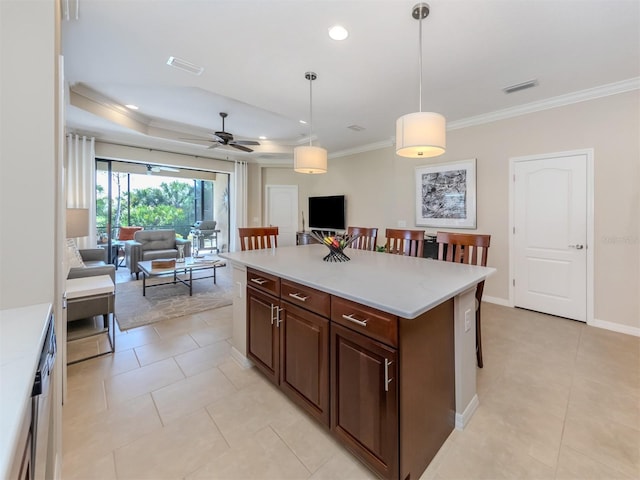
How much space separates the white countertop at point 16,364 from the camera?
51 cm

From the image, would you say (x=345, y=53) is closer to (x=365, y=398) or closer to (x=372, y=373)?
(x=372, y=373)

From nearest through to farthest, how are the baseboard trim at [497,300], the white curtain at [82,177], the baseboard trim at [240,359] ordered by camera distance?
the baseboard trim at [240,359] < the baseboard trim at [497,300] < the white curtain at [82,177]

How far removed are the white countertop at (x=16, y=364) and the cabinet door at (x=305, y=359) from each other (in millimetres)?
1146

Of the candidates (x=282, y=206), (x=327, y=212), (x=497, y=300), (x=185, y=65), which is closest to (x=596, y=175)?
(x=497, y=300)

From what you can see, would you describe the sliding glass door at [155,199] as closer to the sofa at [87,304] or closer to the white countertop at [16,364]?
the sofa at [87,304]

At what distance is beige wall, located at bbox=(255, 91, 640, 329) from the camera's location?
3.01 m

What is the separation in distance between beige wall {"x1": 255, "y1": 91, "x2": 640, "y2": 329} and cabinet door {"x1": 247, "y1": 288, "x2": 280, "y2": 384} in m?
3.52

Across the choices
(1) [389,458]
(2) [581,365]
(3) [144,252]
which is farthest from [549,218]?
(3) [144,252]

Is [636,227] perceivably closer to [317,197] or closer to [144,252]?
[317,197]

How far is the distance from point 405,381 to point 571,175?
3.67 metres

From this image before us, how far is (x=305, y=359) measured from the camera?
1.71 m

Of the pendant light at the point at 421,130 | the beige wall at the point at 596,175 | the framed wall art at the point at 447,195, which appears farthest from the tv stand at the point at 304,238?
the pendant light at the point at 421,130

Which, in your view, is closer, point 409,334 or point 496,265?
point 409,334

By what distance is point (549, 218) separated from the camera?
354 centimetres
